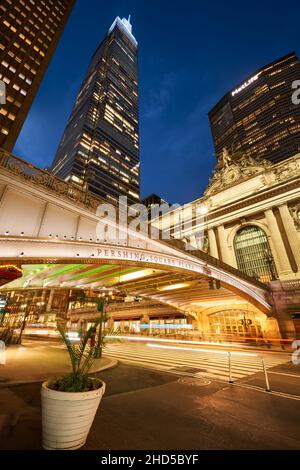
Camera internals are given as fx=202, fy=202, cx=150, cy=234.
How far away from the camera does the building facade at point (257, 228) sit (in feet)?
76.3

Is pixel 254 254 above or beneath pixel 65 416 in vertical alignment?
above

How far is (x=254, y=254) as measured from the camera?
31172 millimetres

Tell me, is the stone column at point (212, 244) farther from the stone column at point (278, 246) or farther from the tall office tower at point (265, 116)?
the tall office tower at point (265, 116)

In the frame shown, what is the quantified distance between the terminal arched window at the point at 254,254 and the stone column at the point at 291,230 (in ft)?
9.87

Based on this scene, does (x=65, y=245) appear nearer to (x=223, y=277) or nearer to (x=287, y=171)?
(x=223, y=277)

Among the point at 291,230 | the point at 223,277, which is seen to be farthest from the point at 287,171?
the point at 223,277

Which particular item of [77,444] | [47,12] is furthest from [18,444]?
[47,12]

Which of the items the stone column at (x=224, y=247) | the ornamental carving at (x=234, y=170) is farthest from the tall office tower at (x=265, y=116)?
the stone column at (x=224, y=247)

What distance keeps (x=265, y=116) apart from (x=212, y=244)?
85.1 m

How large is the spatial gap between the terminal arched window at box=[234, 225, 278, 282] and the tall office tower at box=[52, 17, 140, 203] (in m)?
61.1

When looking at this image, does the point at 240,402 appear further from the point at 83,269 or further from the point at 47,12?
the point at 47,12

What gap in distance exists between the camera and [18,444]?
298cm

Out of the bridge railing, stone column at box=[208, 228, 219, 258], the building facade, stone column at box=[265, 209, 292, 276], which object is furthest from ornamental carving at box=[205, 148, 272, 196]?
the bridge railing

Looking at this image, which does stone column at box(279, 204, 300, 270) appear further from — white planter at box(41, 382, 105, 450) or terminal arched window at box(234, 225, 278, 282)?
white planter at box(41, 382, 105, 450)
